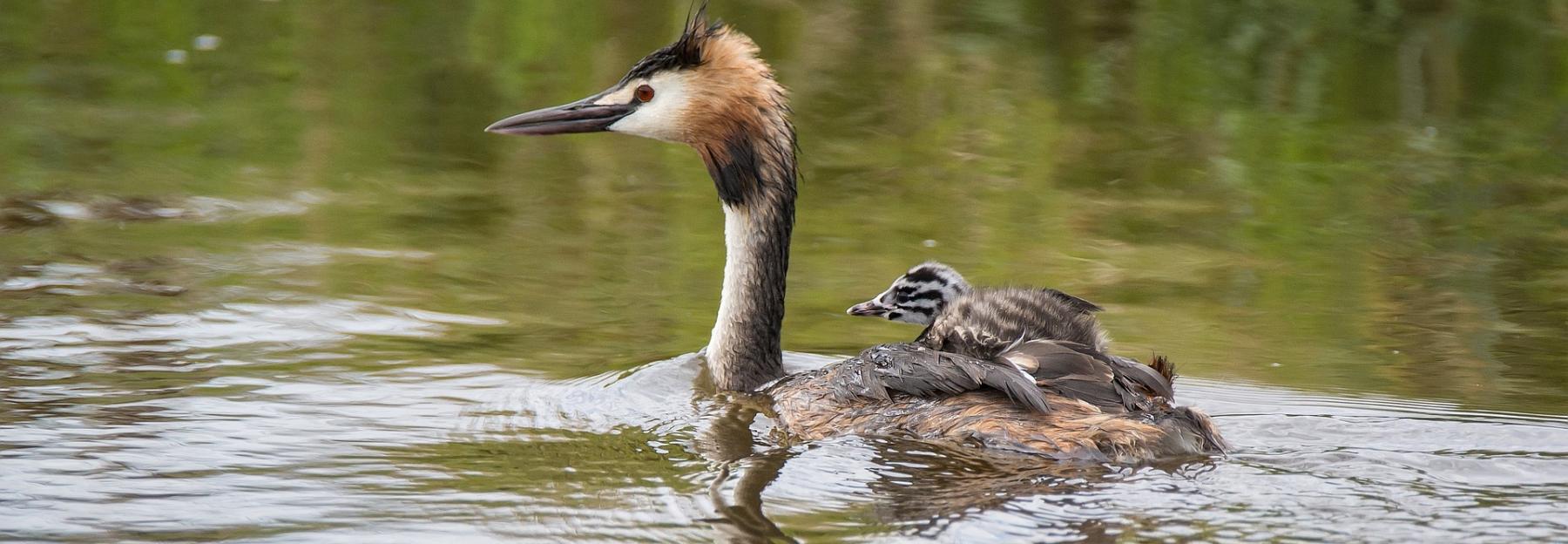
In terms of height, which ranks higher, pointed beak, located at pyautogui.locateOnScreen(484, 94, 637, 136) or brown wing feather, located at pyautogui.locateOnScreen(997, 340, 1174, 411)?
pointed beak, located at pyautogui.locateOnScreen(484, 94, 637, 136)

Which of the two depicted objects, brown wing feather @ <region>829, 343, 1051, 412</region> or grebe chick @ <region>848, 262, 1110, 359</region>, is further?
grebe chick @ <region>848, 262, 1110, 359</region>

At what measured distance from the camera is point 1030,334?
21.3 feet

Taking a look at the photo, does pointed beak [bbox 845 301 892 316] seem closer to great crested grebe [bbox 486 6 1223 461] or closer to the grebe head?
great crested grebe [bbox 486 6 1223 461]

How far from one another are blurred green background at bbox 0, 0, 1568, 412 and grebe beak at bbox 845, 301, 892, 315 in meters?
0.18

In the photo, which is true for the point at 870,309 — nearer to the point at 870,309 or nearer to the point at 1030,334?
the point at 870,309

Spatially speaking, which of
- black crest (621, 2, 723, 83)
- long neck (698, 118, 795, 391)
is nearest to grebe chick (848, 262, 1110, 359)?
long neck (698, 118, 795, 391)

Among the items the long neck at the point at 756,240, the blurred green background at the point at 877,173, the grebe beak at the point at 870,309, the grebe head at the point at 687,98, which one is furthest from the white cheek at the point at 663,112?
the grebe beak at the point at 870,309

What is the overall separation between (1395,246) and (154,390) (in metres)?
5.83

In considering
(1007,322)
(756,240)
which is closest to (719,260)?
(756,240)

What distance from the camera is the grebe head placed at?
7.05 metres

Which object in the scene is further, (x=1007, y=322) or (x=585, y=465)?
(x=1007, y=322)

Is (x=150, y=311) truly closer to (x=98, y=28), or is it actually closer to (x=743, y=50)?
(x=743, y=50)

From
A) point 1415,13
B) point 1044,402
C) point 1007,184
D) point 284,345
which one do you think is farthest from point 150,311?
point 1415,13

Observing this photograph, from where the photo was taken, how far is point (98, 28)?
13438 mm
